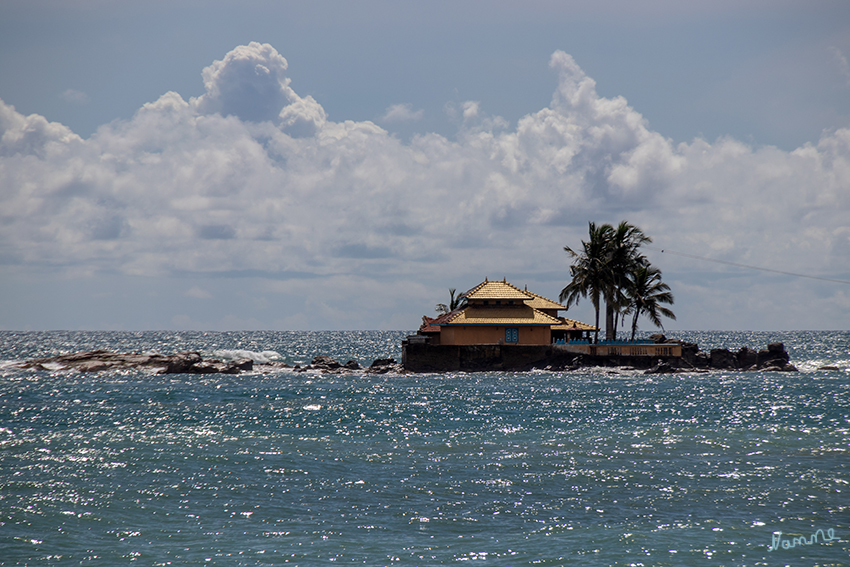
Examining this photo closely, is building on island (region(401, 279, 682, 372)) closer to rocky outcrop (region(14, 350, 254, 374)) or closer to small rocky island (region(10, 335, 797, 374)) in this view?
small rocky island (region(10, 335, 797, 374))

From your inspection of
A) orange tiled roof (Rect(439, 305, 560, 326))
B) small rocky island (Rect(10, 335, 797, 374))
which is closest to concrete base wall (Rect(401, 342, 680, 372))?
small rocky island (Rect(10, 335, 797, 374))

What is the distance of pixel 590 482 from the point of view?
61.2ft

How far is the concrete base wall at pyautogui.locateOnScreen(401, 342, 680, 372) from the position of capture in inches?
2222

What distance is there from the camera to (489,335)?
188ft

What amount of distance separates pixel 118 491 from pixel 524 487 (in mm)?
10310

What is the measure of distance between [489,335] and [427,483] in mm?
39181

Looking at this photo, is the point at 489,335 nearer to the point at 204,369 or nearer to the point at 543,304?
the point at 543,304

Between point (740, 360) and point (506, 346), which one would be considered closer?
point (506, 346)

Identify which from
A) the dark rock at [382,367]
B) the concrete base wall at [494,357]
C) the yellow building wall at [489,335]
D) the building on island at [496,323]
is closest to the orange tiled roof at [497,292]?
the building on island at [496,323]

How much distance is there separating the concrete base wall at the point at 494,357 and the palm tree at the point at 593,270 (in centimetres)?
435

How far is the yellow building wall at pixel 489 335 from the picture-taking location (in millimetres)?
57312

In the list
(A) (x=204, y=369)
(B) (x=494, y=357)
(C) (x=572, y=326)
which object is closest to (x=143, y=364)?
(A) (x=204, y=369)

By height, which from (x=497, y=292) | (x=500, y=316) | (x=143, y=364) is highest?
(x=497, y=292)

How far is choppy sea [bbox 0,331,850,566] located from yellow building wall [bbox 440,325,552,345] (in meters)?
20.8
